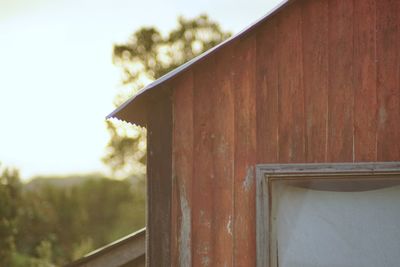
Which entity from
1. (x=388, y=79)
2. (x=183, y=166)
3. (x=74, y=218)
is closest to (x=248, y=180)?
(x=183, y=166)

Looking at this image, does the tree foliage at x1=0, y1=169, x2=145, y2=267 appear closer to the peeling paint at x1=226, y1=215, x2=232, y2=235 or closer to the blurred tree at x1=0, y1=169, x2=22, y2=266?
the blurred tree at x1=0, y1=169, x2=22, y2=266

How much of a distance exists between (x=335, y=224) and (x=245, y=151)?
87 centimetres

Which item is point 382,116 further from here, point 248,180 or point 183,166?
point 183,166

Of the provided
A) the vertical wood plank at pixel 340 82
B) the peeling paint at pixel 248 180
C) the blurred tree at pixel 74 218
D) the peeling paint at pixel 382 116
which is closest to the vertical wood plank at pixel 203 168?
the peeling paint at pixel 248 180

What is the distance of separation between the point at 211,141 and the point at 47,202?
112 ft

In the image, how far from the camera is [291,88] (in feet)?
15.8

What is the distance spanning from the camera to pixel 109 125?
89.6 ft

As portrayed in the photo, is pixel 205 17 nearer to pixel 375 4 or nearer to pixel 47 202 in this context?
pixel 47 202

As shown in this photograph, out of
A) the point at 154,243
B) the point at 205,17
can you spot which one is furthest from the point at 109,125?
the point at 154,243

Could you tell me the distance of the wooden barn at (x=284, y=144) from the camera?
4570 mm

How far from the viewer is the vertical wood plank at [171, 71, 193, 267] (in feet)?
15.9

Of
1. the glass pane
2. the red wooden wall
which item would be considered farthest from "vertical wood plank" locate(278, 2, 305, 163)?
the glass pane

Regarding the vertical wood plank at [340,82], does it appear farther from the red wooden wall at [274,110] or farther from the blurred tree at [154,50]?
the blurred tree at [154,50]

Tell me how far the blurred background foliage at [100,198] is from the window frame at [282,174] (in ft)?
46.1
